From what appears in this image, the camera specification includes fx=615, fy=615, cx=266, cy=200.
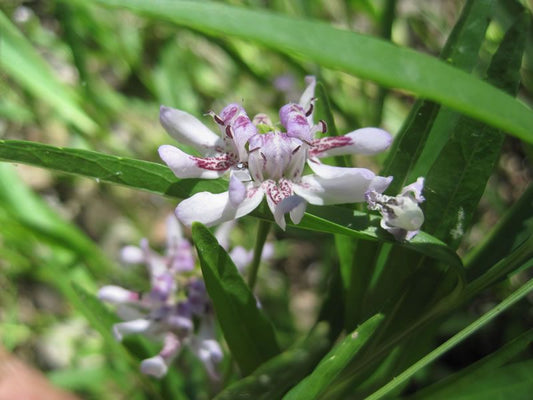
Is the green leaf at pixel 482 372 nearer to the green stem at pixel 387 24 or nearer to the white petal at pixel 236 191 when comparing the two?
the white petal at pixel 236 191

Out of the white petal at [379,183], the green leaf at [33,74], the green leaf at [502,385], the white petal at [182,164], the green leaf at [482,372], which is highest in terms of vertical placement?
the green leaf at [33,74]

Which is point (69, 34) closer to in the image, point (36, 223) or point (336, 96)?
point (36, 223)

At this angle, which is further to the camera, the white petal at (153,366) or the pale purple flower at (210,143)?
the white petal at (153,366)

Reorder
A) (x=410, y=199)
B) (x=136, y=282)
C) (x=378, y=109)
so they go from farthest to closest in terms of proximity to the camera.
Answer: (x=136, y=282) → (x=378, y=109) → (x=410, y=199)

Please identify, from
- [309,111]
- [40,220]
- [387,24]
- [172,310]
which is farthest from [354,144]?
[40,220]

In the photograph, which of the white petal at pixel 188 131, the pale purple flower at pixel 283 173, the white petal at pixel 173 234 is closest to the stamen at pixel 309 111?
the pale purple flower at pixel 283 173

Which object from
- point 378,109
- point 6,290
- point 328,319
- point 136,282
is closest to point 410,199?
point 328,319

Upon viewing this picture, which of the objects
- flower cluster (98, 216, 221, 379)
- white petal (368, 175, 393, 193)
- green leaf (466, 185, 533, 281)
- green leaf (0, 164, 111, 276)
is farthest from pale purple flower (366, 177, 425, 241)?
green leaf (0, 164, 111, 276)
